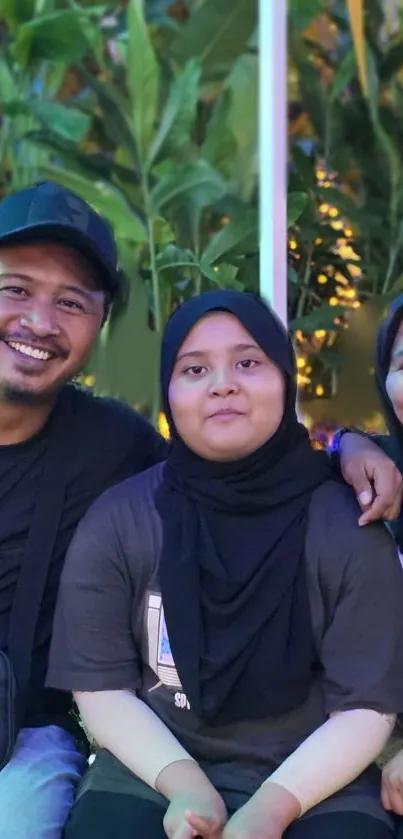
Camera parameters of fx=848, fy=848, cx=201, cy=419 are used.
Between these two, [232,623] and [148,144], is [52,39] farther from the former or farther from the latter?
[232,623]

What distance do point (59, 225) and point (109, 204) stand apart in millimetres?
1355

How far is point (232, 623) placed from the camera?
1.18m

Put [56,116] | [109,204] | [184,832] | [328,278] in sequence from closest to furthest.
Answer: [184,832], [56,116], [109,204], [328,278]

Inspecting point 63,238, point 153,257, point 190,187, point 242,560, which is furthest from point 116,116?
point 242,560

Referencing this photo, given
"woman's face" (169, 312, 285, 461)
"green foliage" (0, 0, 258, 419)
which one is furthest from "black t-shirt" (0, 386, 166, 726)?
"green foliage" (0, 0, 258, 419)

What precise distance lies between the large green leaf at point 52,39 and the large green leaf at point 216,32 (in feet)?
1.24

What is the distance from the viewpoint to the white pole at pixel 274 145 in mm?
2051

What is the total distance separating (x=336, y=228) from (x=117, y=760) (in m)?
2.25

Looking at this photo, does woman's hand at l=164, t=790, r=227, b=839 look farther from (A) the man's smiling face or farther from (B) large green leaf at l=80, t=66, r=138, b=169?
(B) large green leaf at l=80, t=66, r=138, b=169

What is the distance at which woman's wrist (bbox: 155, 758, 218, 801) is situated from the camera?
1.09 metres

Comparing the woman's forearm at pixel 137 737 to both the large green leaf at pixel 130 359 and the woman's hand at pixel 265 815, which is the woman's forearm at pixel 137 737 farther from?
the large green leaf at pixel 130 359

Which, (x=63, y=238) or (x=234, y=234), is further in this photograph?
(x=234, y=234)

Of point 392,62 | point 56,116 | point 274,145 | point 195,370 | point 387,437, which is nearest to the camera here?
point 195,370

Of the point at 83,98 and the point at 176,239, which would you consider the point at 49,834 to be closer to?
the point at 176,239
